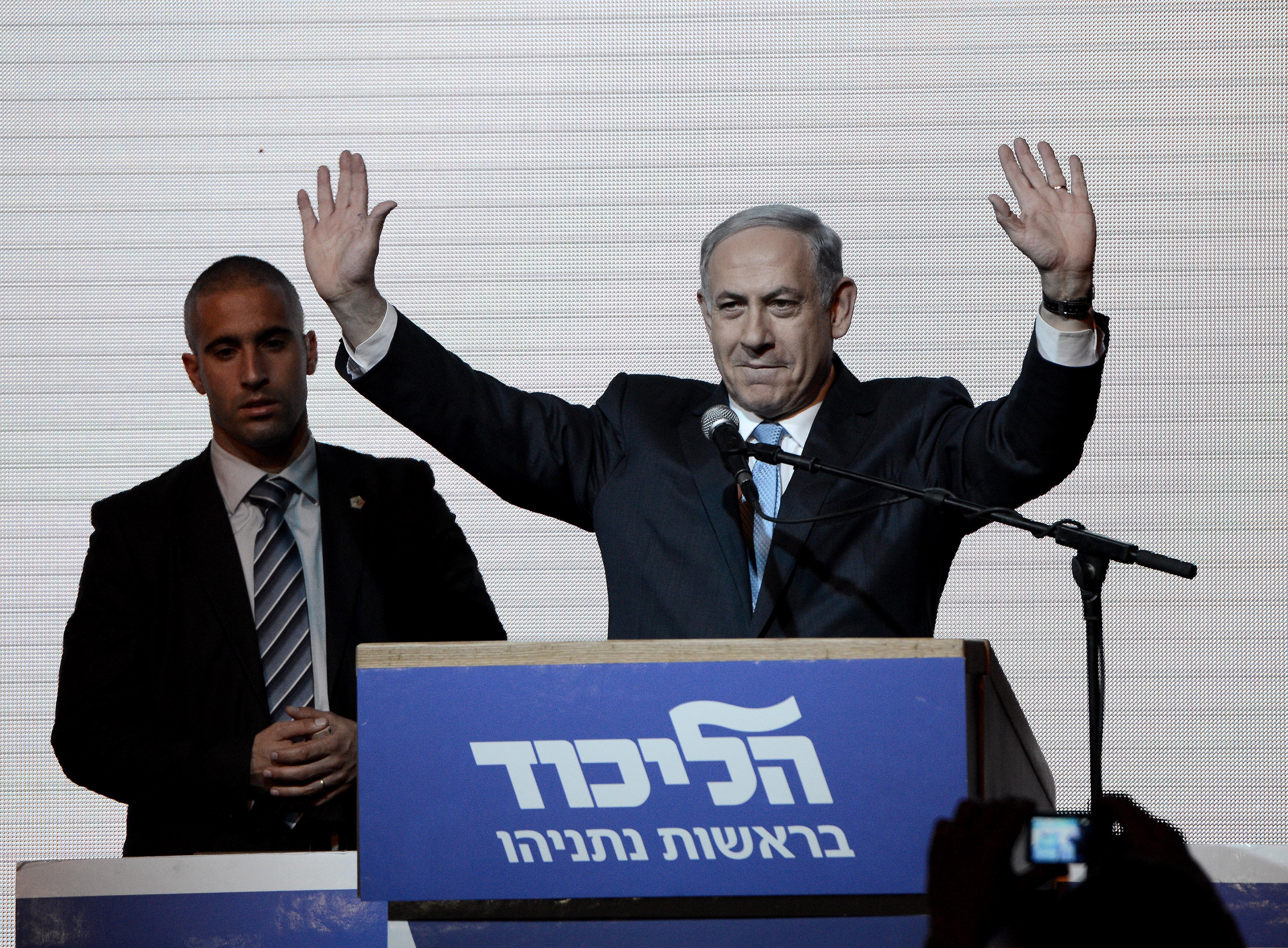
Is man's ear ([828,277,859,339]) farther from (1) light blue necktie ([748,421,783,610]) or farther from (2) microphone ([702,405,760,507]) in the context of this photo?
(2) microphone ([702,405,760,507])

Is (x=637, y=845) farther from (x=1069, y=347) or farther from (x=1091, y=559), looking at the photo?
(x=1069, y=347)

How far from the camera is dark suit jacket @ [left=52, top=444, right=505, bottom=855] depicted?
2271 millimetres

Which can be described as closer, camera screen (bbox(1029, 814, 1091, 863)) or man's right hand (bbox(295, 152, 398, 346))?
camera screen (bbox(1029, 814, 1091, 863))

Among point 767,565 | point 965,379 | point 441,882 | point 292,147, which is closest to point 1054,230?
point 767,565

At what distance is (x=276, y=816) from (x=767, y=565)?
0.95m

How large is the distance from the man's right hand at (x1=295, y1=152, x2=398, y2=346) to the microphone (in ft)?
1.71

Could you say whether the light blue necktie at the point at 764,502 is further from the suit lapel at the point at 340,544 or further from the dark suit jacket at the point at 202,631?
the suit lapel at the point at 340,544

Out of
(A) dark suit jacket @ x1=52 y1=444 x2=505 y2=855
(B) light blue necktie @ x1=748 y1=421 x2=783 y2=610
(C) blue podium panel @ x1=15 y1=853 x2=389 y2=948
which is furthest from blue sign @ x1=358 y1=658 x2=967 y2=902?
(A) dark suit jacket @ x1=52 y1=444 x2=505 y2=855

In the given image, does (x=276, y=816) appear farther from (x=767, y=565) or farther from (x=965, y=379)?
(x=965, y=379)

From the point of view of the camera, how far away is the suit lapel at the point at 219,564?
2.38 meters

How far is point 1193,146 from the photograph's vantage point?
3.32 metres

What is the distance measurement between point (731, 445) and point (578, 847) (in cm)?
61

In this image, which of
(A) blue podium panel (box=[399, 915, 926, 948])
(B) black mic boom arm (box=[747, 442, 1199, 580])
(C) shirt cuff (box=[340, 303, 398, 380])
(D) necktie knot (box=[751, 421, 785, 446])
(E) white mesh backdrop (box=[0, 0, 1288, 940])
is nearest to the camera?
(A) blue podium panel (box=[399, 915, 926, 948])

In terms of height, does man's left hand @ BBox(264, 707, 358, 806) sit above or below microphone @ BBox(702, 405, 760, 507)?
below
